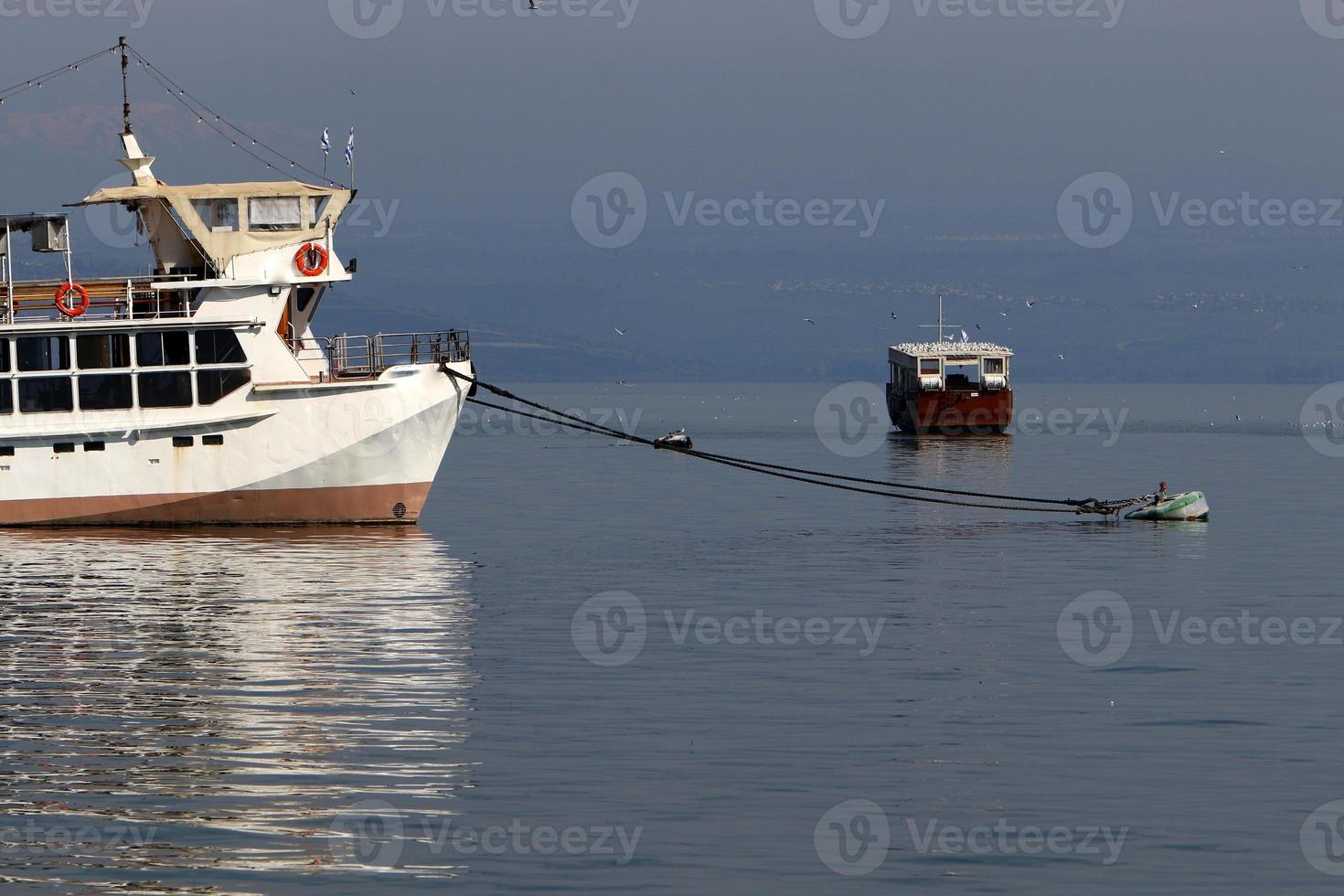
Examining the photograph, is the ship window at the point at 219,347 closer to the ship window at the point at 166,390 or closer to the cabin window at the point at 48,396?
the ship window at the point at 166,390

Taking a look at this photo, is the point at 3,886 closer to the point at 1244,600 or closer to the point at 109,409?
the point at 1244,600

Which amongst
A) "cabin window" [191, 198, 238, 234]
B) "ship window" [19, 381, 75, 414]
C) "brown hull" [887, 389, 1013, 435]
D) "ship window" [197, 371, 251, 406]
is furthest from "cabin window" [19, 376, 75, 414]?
"brown hull" [887, 389, 1013, 435]

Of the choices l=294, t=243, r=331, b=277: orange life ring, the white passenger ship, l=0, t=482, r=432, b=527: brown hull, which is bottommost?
l=0, t=482, r=432, b=527: brown hull

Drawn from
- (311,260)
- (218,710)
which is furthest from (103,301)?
(218,710)

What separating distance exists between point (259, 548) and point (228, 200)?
10462 mm

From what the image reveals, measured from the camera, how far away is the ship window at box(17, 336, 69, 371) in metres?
51.5

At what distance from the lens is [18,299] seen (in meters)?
53.0

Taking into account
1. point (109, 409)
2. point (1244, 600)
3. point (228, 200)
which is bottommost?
point (1244, 600)

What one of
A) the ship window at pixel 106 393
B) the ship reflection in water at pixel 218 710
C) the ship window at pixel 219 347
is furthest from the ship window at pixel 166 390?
the ship reflection in water at pixel 218 710

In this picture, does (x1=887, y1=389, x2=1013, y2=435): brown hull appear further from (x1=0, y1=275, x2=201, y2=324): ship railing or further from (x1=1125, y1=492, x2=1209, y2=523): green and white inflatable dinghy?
(x1=0, y1=275, x2=201, y2=324): ship railing

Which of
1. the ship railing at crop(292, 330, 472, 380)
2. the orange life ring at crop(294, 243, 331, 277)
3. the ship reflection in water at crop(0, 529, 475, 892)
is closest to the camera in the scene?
the ship reflection in water at crop(0, 529, 475, 892)

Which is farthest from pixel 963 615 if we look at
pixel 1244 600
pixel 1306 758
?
pixel 1306 758

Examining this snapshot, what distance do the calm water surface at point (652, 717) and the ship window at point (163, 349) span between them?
16.3 ft

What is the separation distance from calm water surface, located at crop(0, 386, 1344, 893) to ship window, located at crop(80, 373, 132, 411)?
377 cm
